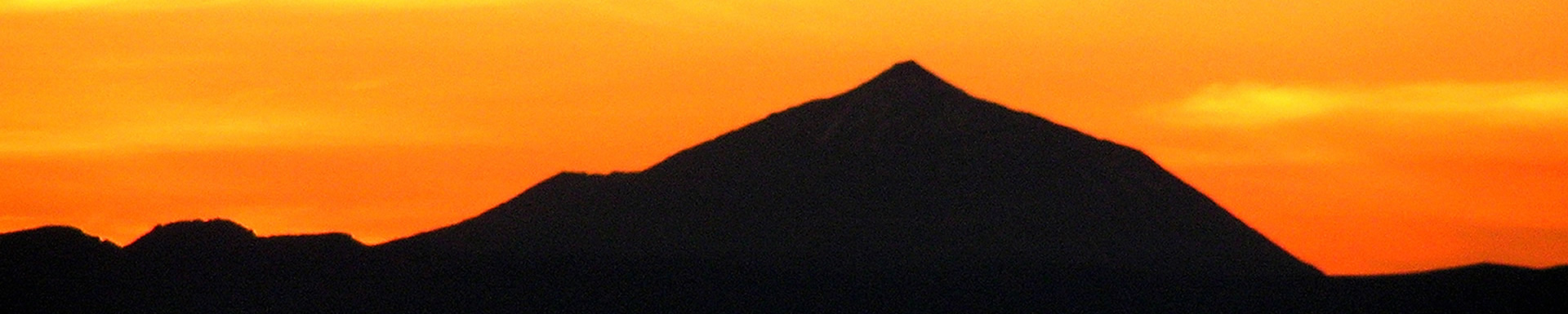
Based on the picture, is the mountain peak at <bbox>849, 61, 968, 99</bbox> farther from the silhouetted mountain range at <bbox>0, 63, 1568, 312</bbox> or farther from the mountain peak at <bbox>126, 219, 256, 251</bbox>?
the mountain peak at <bbox>126, 219, 256, 251</bbox>

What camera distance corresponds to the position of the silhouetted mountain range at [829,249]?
180ft

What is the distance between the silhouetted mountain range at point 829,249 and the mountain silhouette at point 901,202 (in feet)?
0.21

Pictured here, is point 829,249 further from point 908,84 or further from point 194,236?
Result: point 194,236

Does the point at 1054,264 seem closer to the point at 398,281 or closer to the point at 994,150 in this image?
the point at 994,150

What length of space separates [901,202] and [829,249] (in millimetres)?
2593

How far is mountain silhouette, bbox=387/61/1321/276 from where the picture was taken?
56781 millimetres

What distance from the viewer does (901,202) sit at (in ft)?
190

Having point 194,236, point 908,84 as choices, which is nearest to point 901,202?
point 908,84

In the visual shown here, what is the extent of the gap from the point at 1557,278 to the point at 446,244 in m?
25.6

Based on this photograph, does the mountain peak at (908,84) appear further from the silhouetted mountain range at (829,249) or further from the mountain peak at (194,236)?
the mountain peak at (194,236)

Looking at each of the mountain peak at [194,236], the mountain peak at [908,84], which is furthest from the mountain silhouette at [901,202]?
the mountain peak at [194,236]

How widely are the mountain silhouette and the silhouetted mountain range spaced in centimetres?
6

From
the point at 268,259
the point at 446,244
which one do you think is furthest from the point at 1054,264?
the point at 268,259

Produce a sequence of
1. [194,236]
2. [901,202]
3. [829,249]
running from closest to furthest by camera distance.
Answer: [829,249] → [901,202] → [194,236]
